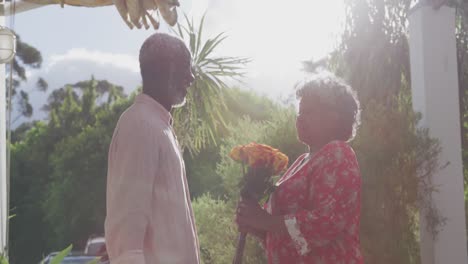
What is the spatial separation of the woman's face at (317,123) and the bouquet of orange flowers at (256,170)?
0.17 m

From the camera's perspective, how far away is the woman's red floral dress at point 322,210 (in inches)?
104

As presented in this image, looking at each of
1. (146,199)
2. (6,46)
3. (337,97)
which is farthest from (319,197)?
(6,46)

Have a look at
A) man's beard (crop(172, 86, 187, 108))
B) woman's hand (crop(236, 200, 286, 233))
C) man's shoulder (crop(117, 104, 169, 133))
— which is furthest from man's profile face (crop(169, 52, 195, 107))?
woman's hand (crop(236, 200, 286, 233))

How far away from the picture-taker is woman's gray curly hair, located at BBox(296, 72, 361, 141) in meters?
2.85

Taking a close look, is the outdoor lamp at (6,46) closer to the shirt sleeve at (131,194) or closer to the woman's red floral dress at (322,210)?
the woman's red floral dress at (322,210)

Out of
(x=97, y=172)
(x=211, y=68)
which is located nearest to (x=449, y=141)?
(x=211, y=68)

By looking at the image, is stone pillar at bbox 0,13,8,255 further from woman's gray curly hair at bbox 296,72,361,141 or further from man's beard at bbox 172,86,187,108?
man's beard at bbox 172,86,187,108

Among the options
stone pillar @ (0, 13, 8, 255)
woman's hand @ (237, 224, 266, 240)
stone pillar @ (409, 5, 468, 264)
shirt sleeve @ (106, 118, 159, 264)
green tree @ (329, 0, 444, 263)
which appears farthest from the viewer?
stone pillar @ (409, 5, 468, 264)

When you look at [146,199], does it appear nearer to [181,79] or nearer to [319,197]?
[181,79]

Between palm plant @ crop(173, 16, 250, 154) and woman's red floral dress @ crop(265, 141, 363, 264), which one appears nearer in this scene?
woman's red floral dress @ crop(265, 141, 363, 264)

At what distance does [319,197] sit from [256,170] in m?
0.31

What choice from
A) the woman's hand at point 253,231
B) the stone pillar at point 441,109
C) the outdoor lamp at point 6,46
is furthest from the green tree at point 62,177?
the woman's hand at point 253,231

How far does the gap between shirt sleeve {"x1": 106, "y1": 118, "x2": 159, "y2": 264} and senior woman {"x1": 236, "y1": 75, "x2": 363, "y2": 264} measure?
0.80 meters

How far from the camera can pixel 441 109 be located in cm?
817
